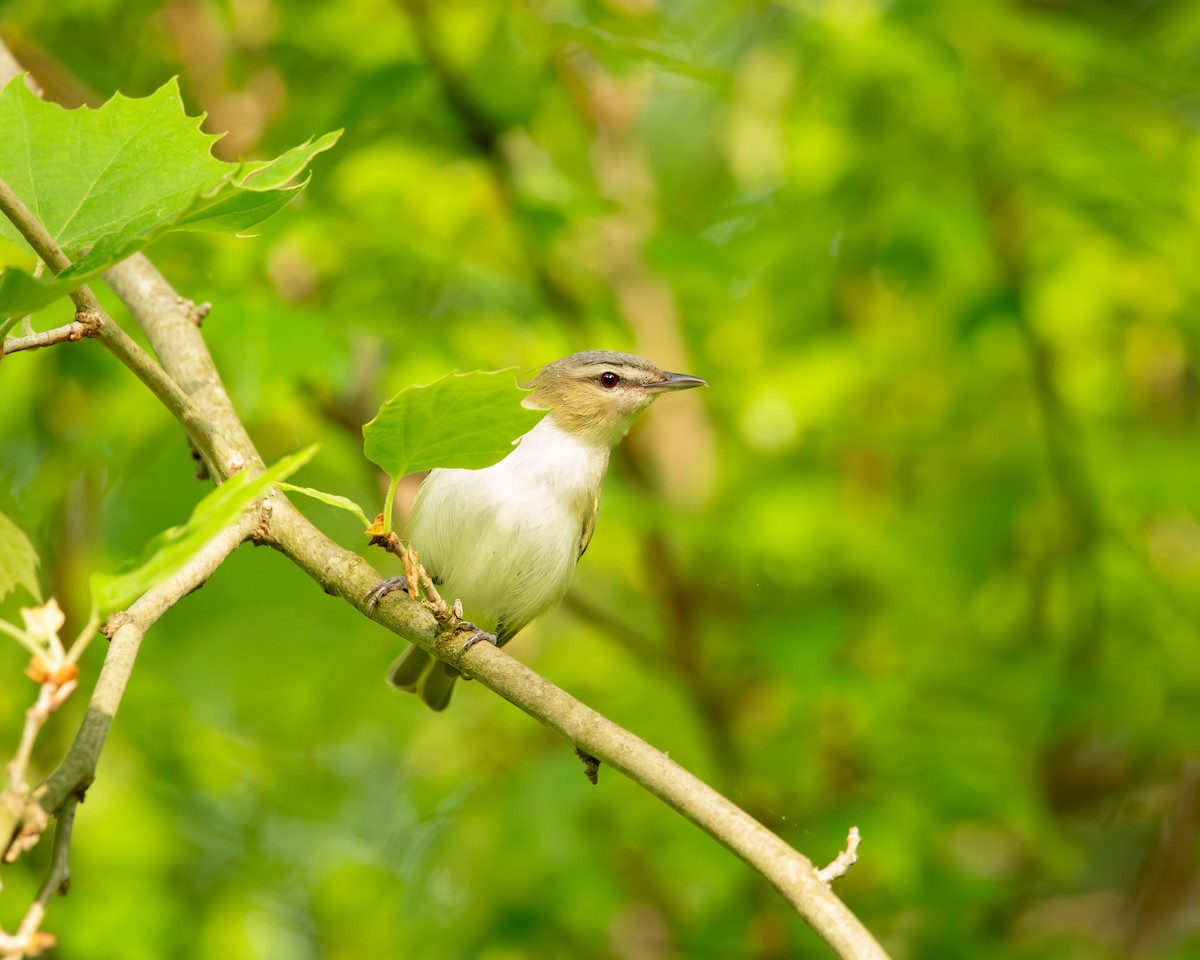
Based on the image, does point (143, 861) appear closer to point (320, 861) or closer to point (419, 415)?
point (320, 861)

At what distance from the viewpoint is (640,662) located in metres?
4.88

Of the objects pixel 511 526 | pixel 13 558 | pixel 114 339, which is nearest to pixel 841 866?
pixel 114 339

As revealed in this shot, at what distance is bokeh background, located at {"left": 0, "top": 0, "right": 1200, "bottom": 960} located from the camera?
437 centimetres

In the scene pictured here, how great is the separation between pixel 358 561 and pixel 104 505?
11.4ft

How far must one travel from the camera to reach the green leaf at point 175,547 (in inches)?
55.3

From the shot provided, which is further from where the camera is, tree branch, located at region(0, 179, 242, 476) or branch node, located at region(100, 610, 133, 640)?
branch node, located at region(100, 610, 133, 640)

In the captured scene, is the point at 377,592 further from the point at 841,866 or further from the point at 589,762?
the point at 841,866

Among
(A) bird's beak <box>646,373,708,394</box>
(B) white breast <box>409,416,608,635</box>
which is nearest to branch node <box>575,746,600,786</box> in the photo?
(B) white breast <box>409,416,608,635</box>

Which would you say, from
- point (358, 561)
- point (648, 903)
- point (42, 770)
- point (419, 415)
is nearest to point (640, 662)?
point (648, 903)

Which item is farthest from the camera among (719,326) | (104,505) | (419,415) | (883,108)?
(719,326)

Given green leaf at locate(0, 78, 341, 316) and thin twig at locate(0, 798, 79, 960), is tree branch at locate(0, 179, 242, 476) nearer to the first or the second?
green leaf at locate(0, 78, 341, 316)

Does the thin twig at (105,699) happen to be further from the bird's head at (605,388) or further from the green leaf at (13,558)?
the bird's head at (605,388)

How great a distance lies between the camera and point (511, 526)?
420 centimetres

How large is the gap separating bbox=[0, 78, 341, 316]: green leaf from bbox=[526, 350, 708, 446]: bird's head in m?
2.86
